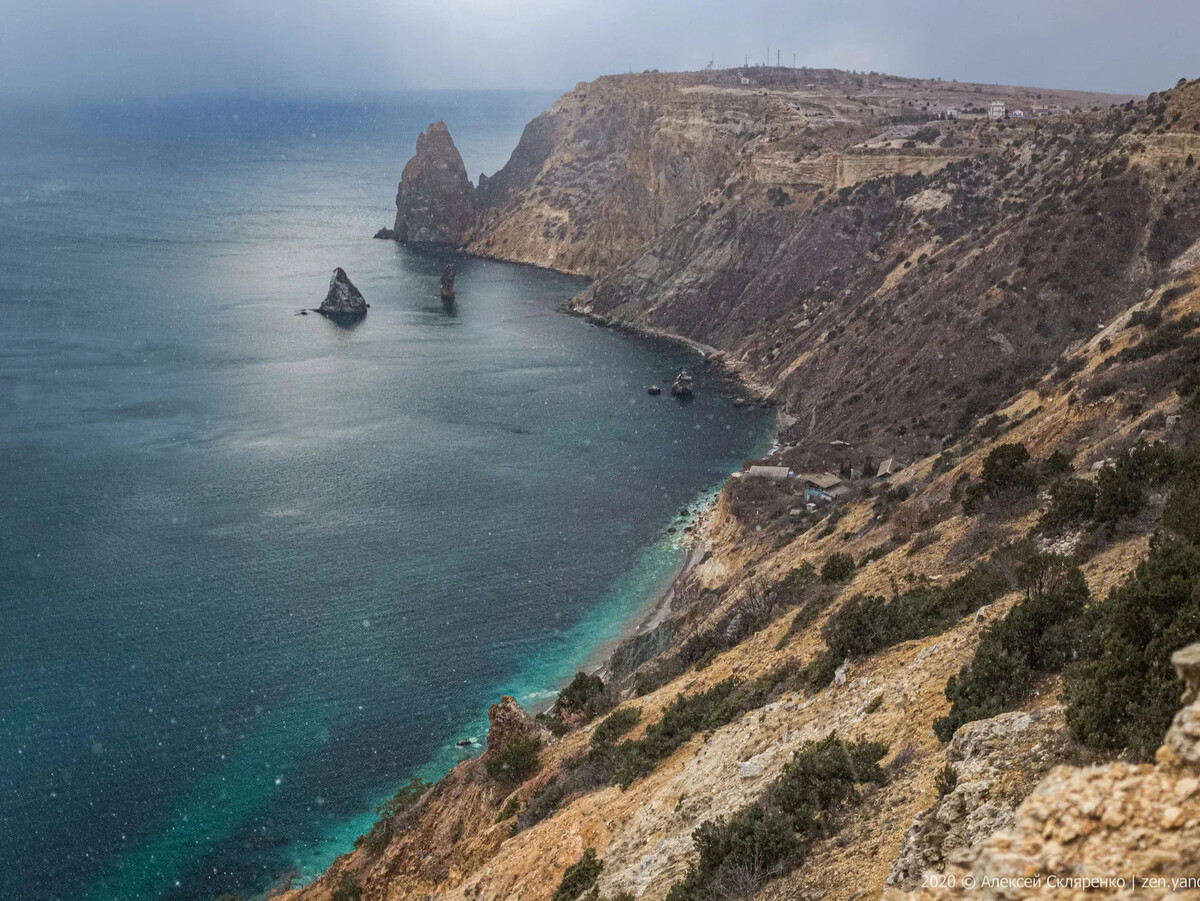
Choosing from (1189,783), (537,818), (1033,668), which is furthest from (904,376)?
(1189,783)

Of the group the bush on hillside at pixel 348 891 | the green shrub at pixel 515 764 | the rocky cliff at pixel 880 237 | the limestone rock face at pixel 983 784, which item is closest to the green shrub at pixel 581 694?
the green shrub at pixel 515 764

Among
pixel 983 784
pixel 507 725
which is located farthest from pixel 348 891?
pixel 983 784

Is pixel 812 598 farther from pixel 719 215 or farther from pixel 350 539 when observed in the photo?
pixel 719 215

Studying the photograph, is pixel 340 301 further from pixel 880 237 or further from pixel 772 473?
pixel 772 473

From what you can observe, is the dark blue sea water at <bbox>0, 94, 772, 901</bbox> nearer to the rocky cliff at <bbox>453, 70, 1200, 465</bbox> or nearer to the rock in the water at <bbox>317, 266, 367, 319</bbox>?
the rock in the water at <bbox>317, 266, 367, 319</bbox>

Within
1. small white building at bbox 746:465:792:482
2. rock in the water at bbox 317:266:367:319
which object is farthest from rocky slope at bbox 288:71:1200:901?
rock in the water at bbox 317:266:367:319
